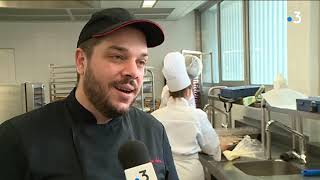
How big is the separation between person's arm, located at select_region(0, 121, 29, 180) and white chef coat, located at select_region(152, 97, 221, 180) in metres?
1.48

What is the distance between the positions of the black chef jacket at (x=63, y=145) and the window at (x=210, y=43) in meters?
4.38

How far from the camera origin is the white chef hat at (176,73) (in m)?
2.31

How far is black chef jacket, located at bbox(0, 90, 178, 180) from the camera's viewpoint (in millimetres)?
766

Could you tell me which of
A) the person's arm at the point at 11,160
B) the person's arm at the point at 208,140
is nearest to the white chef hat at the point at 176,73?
the person's arm at the point at 208,140

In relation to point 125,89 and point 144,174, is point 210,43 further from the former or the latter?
point 144,174

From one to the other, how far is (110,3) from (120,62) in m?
3.62

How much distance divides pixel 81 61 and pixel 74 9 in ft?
12.6

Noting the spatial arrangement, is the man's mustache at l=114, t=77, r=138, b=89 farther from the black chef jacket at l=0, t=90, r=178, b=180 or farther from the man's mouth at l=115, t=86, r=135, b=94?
the black chef jacket at l=0, t=90, r=178, b=180

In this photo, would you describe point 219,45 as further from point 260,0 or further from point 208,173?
point 208,173

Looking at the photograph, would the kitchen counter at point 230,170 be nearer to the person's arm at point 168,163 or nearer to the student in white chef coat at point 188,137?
the student in white chef coat at point 188,137

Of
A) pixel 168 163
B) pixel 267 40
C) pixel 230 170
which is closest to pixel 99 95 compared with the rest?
pixel 168 163

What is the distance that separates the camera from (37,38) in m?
5.65

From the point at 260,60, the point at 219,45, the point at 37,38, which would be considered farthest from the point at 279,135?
the point at 37,38

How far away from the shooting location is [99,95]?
801 millimetres
